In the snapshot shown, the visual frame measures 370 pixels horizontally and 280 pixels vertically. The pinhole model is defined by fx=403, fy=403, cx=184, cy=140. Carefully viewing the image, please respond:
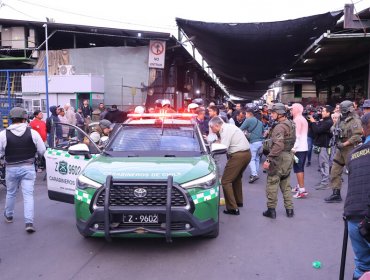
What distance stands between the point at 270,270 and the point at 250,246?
0.81 m

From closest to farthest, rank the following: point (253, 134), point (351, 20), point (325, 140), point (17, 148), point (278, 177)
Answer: point (17, 148), point (278, 177), point (325, 140), point (253, 134), point (351, 20)

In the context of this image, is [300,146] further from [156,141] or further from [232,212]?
[156,141]

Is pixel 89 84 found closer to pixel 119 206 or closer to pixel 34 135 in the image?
pixel 34 135

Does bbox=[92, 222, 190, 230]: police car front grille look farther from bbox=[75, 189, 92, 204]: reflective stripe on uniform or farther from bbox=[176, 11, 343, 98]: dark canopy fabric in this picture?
bbox=[176, 11, 343, 98]: dark canopy fabric

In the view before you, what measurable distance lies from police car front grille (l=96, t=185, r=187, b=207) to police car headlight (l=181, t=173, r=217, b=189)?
15cm

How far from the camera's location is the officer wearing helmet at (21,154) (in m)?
6.02

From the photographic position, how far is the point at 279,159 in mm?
6578

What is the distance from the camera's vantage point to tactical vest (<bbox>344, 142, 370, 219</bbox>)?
3236 mm

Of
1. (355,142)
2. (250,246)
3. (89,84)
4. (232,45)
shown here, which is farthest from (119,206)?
(89,84)

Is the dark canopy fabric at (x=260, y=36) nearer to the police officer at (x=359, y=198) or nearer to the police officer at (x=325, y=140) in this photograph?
the police officer at (x=325, y=140)

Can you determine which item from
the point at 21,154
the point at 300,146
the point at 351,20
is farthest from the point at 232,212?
the point at 351,20

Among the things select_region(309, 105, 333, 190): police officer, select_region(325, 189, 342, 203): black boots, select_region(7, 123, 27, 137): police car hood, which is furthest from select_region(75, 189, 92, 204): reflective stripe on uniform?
select_region(309, 105, 333, 190): police officer

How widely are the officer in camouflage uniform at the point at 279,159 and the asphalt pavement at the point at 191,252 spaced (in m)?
0.36

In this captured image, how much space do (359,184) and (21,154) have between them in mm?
4755
